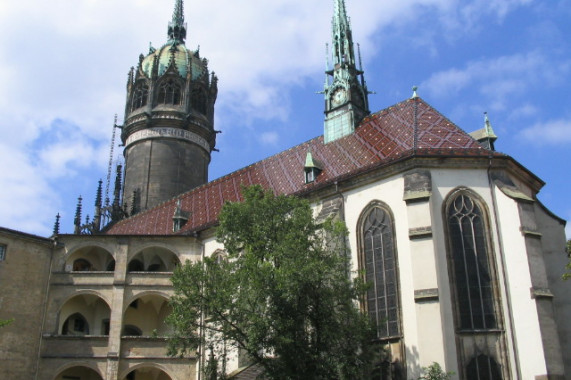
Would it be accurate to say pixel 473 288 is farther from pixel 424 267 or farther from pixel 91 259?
pixel 91 259

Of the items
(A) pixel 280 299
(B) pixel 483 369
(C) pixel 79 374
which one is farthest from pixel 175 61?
(B) pixel 483 369

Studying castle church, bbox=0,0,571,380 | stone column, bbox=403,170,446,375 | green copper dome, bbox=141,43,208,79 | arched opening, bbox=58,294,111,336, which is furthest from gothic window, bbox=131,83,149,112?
stone column, bbox=403,170,446,375

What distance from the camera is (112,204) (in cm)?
4450

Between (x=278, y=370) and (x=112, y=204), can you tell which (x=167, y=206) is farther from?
(x=278, y=370)

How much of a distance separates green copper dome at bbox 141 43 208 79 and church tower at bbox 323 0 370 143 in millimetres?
14641

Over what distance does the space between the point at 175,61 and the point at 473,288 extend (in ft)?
101

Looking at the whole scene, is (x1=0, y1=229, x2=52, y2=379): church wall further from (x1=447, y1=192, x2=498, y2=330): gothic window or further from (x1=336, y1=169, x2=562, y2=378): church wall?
(x1=447, y1=192, x2=498, y2=330): gothic window

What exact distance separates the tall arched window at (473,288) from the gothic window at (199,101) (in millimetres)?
26422

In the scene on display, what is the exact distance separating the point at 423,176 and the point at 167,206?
1917 centimetres

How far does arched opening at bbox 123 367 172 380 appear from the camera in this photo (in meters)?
28.9

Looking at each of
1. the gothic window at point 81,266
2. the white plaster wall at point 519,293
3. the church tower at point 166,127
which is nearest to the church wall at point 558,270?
the white plaster wall at point 519,293

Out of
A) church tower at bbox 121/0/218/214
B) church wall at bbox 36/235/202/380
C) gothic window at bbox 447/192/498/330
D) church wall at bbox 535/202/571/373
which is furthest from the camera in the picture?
church tower at bbox 121/0/218/214

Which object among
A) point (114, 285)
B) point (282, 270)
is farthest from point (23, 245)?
point (282, 270)

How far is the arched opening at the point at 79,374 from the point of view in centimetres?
2806
